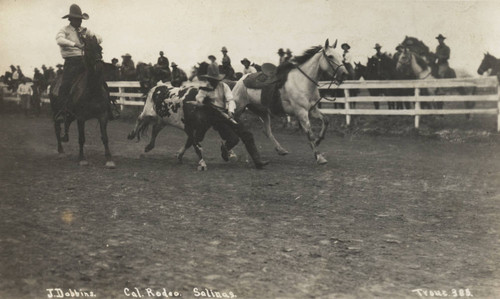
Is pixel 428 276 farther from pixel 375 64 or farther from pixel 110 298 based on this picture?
pixel 375 64

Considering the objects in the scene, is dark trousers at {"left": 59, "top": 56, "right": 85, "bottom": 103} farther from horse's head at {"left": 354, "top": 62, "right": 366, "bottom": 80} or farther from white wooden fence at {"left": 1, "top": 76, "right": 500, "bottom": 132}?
horse's head at {"left": 354, "top": 62, "right": 366, "bottom": 80}

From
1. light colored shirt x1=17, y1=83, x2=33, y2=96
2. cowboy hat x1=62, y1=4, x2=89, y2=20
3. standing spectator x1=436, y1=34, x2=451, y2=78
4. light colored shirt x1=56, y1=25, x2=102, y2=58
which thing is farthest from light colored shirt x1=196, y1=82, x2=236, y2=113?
standing spectator x1=436, y1=34, x2=451, y2=78

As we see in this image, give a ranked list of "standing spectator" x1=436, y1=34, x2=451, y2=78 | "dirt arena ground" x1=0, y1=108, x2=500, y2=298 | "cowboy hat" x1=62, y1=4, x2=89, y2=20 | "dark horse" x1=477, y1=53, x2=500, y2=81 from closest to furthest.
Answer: "dirt arena ground" x1=0, y1=108, x2=500, y2=298, "cowboy hat" x1=62, y1=4, x2=89, y2=20, "dark horse" x1=477, y1=53, x2=500, y2=81, "standing spectator" x1=436, y1=34, x2=451, y2=78

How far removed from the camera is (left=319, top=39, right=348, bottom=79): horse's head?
9.70m

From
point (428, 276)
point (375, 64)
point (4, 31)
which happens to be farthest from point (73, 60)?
point (375, 64)

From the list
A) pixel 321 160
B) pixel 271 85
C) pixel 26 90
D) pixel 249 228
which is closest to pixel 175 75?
pixel 26 90

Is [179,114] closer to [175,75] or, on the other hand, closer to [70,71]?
[70,71]

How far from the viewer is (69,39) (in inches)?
338

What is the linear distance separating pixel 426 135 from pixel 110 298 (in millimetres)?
11712

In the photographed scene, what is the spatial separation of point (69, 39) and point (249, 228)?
5175 mm

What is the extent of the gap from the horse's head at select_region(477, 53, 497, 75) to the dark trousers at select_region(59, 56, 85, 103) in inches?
408

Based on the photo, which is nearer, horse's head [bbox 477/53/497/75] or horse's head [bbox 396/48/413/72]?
horse's head [bbox 477/53/497/75]

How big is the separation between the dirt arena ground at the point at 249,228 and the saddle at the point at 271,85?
135cm

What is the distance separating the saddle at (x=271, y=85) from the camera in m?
10.3
